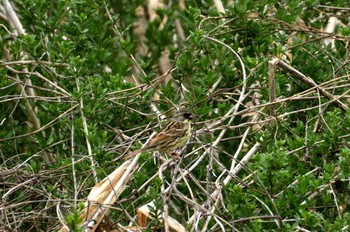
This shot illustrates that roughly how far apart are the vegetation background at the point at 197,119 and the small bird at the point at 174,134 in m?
0.09

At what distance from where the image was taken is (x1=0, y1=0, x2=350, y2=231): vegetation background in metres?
5.64

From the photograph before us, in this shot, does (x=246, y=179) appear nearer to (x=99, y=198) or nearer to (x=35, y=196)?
(x=99, y=198)

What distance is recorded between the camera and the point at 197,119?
6598 millimetres

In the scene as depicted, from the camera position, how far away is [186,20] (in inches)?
281

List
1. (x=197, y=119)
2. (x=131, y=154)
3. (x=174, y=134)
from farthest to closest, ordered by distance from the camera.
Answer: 1. (x=197, y=119)
2. (x=174, y=134)
3. (x=131, y=154)

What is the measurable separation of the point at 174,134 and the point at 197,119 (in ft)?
0.91

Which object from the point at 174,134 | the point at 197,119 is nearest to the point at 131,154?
the point at 174,134

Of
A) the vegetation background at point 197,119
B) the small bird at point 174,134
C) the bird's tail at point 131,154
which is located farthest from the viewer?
the small bird at point 174,134

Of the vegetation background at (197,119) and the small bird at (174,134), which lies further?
the small bird at (174,134)

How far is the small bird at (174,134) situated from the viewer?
20.4 feet

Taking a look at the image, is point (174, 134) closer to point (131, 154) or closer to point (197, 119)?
point (197, 119)

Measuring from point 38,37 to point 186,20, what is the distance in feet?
4.26

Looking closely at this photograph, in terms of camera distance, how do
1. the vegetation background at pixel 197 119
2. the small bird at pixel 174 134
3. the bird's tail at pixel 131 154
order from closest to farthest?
the vegetation background at pixel 197 119, the bird's tail at pixel 131 154, the small bird at pixel 174 134

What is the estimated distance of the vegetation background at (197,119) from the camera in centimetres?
564
